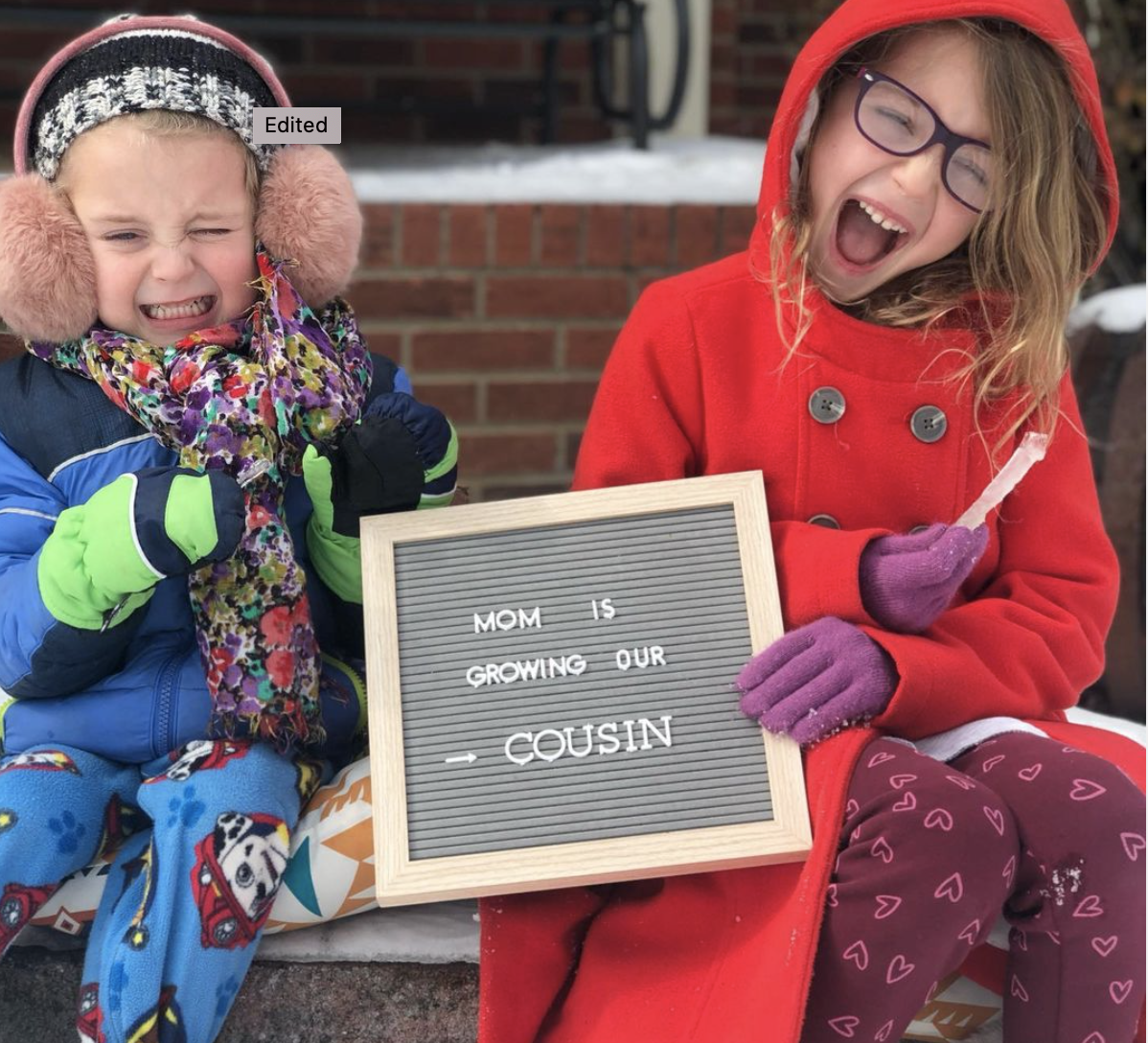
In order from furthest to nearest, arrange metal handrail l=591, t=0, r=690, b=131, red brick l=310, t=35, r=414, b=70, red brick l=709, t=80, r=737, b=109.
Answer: red brick l=709, t=80, r=737, b=109 → red brick l=310, t=35, r=414, b=70 → metal handrail l=591, t=0, r=690, b=131

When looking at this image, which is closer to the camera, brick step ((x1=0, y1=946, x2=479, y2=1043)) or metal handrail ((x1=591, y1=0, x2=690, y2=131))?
brick step ((x1=0, y1=946, x2=479, y2=1043))

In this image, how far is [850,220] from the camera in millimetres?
2139

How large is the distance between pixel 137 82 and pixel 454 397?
1.98 meters

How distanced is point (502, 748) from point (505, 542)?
0.29 metres

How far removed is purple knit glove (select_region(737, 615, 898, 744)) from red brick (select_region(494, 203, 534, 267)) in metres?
2.05

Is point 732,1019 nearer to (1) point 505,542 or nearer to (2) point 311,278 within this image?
(1) point 505,542

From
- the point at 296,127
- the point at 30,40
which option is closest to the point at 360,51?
the point at 30,40

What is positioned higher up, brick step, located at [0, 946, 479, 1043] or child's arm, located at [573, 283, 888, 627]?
child's arm, located at [573, 283, 888, 627]

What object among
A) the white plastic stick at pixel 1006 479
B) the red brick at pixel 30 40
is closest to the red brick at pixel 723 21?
the red brick at pixel 30 40

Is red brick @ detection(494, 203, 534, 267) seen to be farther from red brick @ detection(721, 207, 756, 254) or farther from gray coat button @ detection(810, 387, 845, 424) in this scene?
gray coat button @ detection(810, 387, 845, 424)

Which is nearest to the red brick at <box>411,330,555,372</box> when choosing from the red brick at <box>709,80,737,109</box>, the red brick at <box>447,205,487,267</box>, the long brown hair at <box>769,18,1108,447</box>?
the red brick at <box>447,205,487,267</box>

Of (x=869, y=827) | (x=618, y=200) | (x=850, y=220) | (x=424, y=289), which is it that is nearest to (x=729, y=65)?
(x=618, y=200)

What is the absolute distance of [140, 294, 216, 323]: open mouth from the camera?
79.0 inches

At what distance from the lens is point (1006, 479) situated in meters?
2.05
